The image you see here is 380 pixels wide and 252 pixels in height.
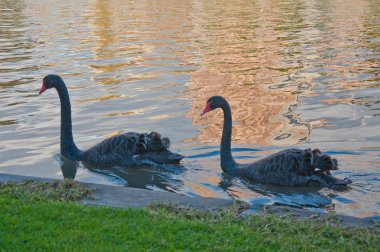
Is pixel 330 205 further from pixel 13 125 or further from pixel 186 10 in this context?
pixel 186 10

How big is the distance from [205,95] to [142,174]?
4.15m

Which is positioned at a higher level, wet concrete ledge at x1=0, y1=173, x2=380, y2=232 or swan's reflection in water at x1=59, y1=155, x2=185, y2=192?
wet concrete ledge at x1=0, y1=173, x2=380, y2=232

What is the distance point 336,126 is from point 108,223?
5.35 m

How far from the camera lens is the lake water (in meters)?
7.58

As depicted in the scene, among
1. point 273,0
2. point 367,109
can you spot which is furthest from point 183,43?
point 273,0

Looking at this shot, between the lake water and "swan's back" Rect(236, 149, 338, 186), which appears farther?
the lake water

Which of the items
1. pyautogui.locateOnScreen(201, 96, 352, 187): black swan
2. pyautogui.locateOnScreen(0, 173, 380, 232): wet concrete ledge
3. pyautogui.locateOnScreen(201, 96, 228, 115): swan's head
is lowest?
pyautogui.locateOnScreen(201, 96, 352, 187): black swan

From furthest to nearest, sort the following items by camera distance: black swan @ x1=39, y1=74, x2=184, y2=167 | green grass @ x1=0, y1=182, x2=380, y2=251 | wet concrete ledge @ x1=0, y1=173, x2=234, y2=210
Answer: black swan @ x1=39, y1=74, x2=184, y2=167
wet concrete ledge @ x1=0, y1=173, x2=234, y2=210
green grass @ x1=0, y1=182, x2=380, y2=251

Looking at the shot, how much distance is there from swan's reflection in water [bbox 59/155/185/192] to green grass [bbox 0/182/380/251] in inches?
85.2

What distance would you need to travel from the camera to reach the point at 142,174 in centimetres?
779

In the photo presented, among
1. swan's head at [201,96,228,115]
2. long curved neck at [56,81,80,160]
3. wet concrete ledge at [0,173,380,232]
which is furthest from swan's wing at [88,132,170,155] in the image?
wet concrete ledge at [0,173,380,232]

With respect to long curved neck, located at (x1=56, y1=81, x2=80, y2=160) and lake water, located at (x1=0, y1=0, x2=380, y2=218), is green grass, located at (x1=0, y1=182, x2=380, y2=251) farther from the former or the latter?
long curved neck, located at (x1=56, y1=81, x2=80, y2=160)

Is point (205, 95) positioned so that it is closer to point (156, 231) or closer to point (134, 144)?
point (134, 144)

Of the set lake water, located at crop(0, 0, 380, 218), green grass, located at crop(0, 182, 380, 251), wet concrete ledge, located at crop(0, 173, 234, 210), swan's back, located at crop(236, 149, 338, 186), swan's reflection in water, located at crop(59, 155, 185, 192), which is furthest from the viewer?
lake water, located at crop(0, 0, 380, 218)
